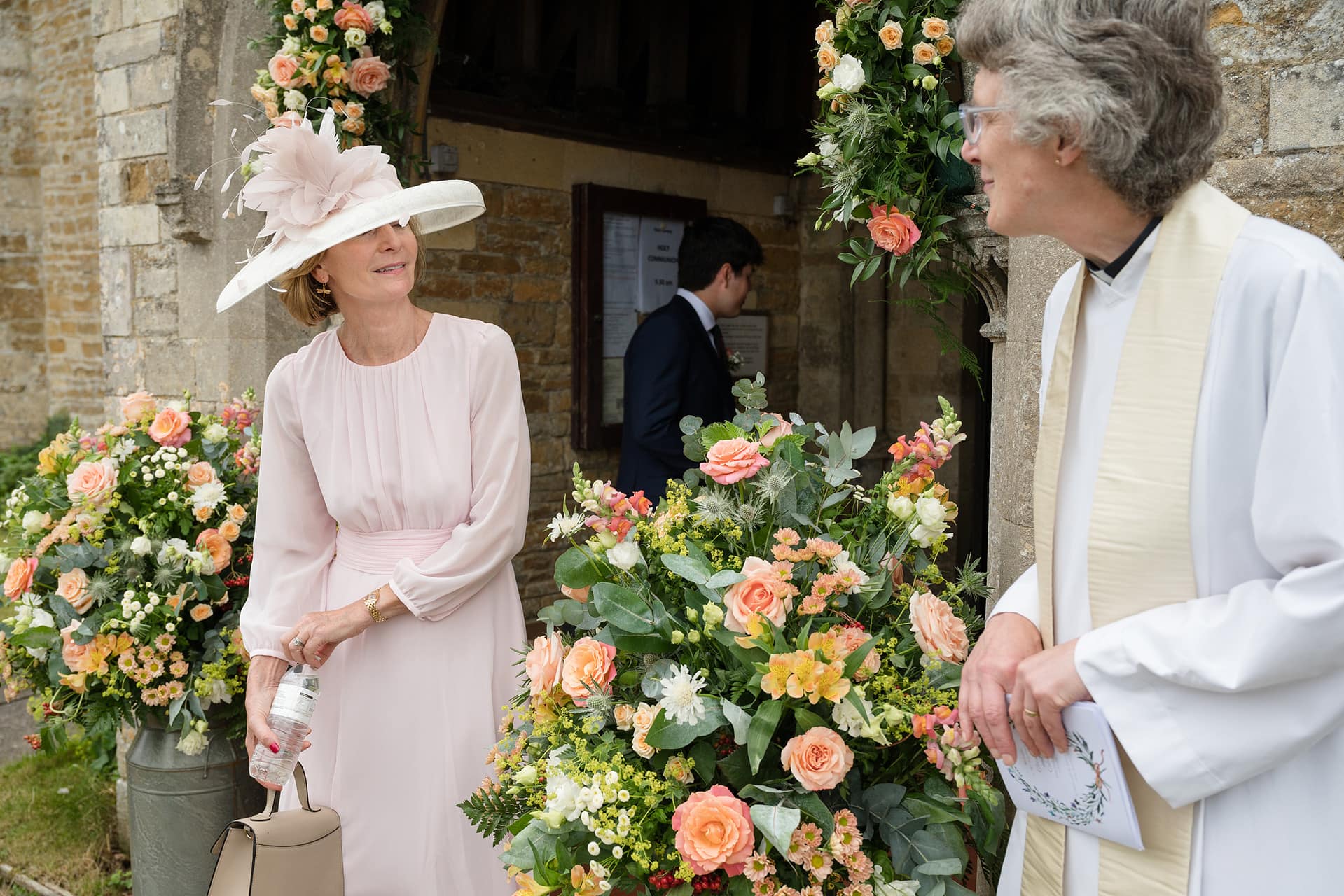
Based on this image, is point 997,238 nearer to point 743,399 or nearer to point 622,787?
point 743,399

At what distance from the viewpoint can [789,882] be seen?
5.61 ft

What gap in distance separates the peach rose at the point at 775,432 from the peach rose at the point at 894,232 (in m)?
0.53

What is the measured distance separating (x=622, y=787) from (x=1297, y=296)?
3.66ft

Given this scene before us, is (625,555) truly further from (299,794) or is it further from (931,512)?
(299,794)

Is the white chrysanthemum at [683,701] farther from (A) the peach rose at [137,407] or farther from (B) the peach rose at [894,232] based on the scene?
(A) the peach rose at [137,407]

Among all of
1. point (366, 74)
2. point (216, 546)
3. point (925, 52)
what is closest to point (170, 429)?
point (216, 546)

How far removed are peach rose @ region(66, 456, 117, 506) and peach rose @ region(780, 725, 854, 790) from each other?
7.54 feet

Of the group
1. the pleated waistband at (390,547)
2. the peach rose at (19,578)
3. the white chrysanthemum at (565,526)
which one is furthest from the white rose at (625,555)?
the peach rose at (19,578)

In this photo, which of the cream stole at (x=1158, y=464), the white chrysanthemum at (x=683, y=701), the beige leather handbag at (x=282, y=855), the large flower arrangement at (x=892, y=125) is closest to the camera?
the cream stole at (x=1158, y=464)

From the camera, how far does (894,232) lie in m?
2.36

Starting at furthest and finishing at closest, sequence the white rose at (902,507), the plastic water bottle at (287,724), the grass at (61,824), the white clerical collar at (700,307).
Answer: the white clerical collar at (700,307) → the grass at (61,824) → the plastic water bottle at (287,724) → the white rose at (902,507)

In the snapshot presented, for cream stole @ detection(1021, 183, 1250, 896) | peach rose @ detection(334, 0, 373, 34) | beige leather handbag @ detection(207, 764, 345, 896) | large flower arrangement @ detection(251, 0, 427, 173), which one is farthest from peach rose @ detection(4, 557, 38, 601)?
cream stole @ detection(1021, 183, 1250, 896)

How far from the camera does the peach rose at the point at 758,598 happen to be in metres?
1.71

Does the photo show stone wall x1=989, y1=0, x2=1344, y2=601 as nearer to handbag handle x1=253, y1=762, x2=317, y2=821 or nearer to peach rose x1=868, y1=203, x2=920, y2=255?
peach rose x1=868, y1=203, x2=920, y2=255
